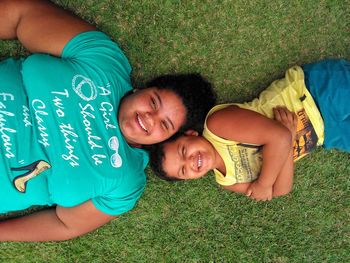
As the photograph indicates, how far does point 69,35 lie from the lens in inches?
86.6

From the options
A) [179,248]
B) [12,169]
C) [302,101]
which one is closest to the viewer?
[12,169]

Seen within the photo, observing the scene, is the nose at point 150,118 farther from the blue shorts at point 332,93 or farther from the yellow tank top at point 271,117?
the blue shorts at point 332,93

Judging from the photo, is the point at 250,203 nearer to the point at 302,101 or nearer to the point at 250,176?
the point at 250,176

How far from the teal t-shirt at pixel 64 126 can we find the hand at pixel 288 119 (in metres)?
1.35

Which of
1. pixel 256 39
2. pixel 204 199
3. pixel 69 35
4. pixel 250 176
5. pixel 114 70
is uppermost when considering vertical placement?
pixel 256 39

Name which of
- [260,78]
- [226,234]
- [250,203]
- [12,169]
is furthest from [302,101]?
[12,169]

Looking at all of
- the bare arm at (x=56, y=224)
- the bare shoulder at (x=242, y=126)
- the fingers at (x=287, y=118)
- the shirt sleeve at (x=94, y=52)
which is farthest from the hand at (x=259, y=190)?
the shirt sleeve at (x=94, y=52)

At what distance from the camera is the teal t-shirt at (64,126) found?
2.06 metres

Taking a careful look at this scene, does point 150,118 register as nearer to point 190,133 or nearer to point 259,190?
point 190,133

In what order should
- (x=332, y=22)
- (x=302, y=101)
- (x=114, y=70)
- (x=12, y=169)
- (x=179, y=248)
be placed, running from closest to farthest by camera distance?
1. (x=12, y=169)
2. (x=114, y=70)
3. (x=302, y=101)
4. (x=332, y=22)
5. (x=179, y=248)

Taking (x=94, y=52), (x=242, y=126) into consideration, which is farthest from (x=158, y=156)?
(x=94, y=52)

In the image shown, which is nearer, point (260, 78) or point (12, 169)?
point (12, 169)

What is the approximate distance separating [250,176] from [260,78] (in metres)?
1.01

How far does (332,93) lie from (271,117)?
0.57m
